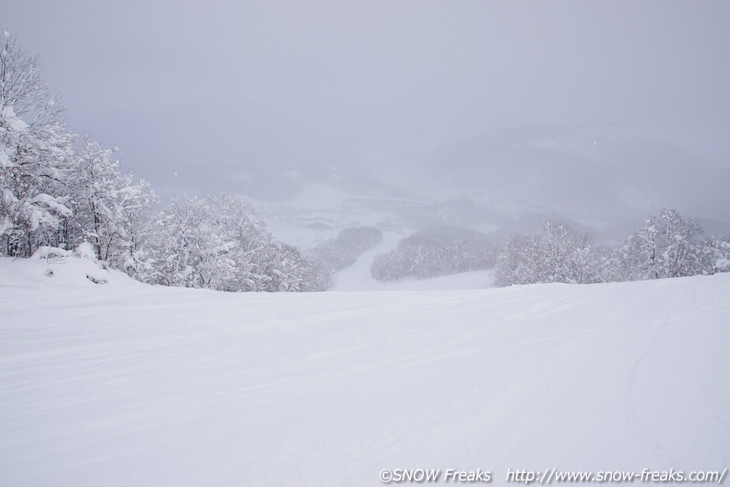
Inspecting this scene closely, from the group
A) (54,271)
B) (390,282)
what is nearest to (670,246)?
(54,271)

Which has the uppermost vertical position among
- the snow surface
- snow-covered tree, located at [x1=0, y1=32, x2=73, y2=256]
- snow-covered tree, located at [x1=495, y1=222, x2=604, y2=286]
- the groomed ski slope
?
snow-covered tree, located at [x1=0, y1=32, x2=73, y2=256]

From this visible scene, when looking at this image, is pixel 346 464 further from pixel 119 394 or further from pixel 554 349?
pixel 554 349

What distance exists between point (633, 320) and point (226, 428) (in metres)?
8.25

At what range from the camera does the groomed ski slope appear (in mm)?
3021

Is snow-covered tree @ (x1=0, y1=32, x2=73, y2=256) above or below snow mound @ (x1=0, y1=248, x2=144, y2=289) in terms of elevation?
above

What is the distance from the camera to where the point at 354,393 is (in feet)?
14.4

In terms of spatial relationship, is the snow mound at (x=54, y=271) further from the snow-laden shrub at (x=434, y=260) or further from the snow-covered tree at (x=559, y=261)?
the snow-laden shrub at (x=434, y=260)

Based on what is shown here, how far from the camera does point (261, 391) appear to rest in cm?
459

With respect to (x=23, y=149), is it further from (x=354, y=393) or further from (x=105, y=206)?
(x=354, y=393)

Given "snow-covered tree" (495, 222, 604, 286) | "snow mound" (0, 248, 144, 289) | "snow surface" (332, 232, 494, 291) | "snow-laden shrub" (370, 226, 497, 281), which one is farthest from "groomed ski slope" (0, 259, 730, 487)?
"snow-laden shrub" (370, 226, 497, 281)

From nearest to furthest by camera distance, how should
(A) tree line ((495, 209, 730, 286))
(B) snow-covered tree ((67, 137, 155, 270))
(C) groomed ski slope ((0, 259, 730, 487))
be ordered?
(C) groomed ski slope ((0, 259, 730, 487)), (B) snow-covered tree ((67, 137, 155, 270)), (A) tree line ((495, 209, 730, 286))

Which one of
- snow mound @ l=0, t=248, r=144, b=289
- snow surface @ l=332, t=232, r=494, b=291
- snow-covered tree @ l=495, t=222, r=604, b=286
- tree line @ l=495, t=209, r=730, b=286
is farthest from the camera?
snow surface @ l=332, t=232, r=494, b=291

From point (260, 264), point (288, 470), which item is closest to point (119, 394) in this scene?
point (288, 470)

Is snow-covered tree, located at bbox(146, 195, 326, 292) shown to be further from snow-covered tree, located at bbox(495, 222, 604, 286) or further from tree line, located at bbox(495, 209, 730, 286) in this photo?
tree line, located at bbox(495, 209, 730, 286)
